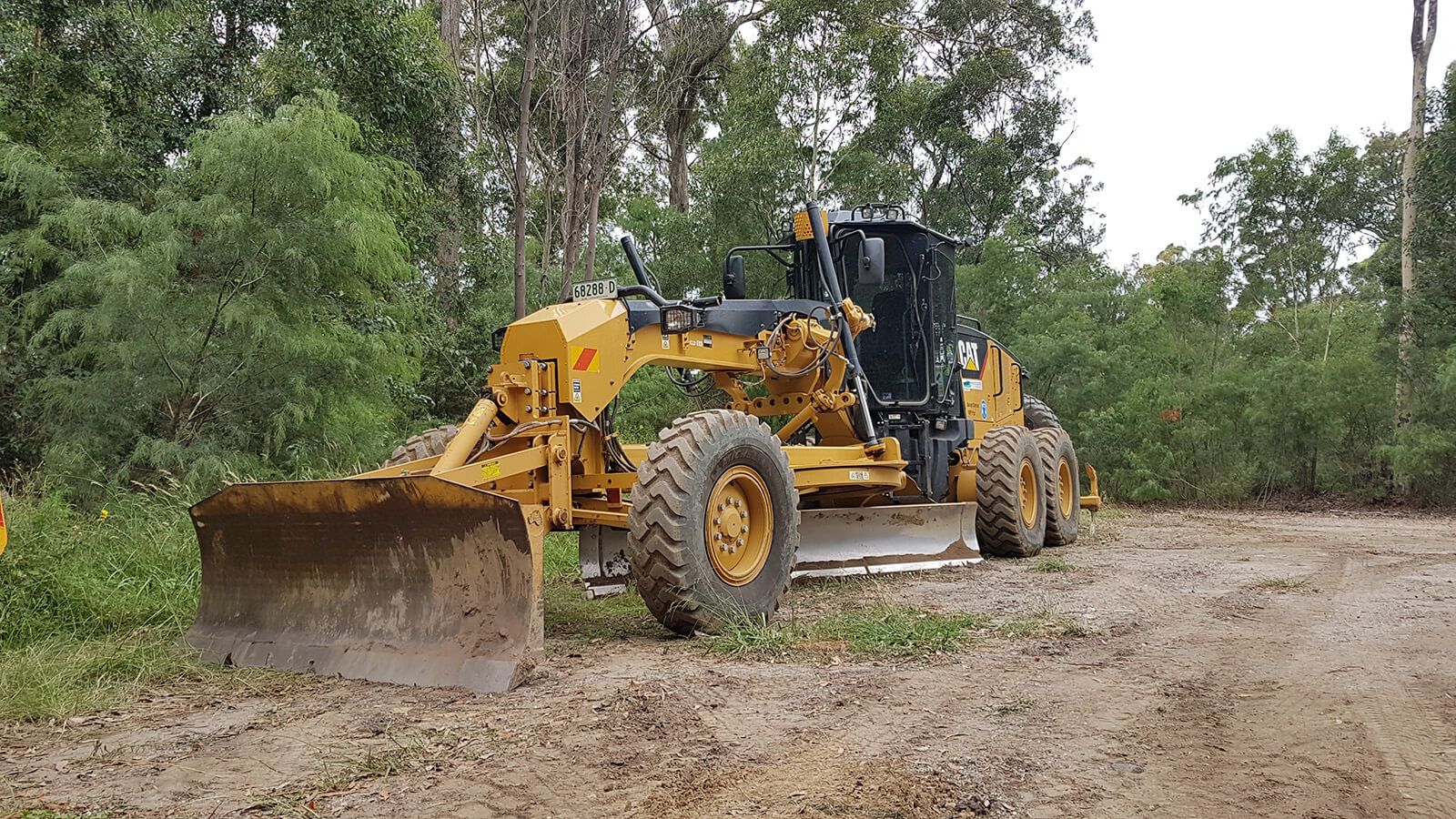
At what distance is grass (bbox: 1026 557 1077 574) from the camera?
28.5 ft

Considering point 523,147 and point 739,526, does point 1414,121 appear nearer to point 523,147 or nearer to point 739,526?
point 523,147

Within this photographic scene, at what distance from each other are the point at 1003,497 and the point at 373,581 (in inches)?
228

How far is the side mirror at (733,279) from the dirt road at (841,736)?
3.05m

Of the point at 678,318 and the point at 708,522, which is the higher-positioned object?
the point at 678,318

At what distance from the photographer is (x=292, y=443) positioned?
9.62m

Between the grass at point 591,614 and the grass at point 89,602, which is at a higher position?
the grass at point 89,602

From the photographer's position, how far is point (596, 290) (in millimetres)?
6438

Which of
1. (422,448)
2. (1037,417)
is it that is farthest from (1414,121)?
(422,448)

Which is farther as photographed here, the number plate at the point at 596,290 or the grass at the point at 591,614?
the number plate at the point at 596,290

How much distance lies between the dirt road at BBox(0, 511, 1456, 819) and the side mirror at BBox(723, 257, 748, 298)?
10.00 feet


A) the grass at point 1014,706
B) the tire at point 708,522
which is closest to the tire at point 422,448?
the tire at point 708,522

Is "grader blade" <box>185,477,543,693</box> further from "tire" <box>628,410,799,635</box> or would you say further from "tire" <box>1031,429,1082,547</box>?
"tire" <box>1031,429,1082,547</box>

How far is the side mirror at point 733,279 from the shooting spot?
828cm

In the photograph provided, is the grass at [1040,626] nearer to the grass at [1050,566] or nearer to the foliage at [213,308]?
the grass at [1050,566]
